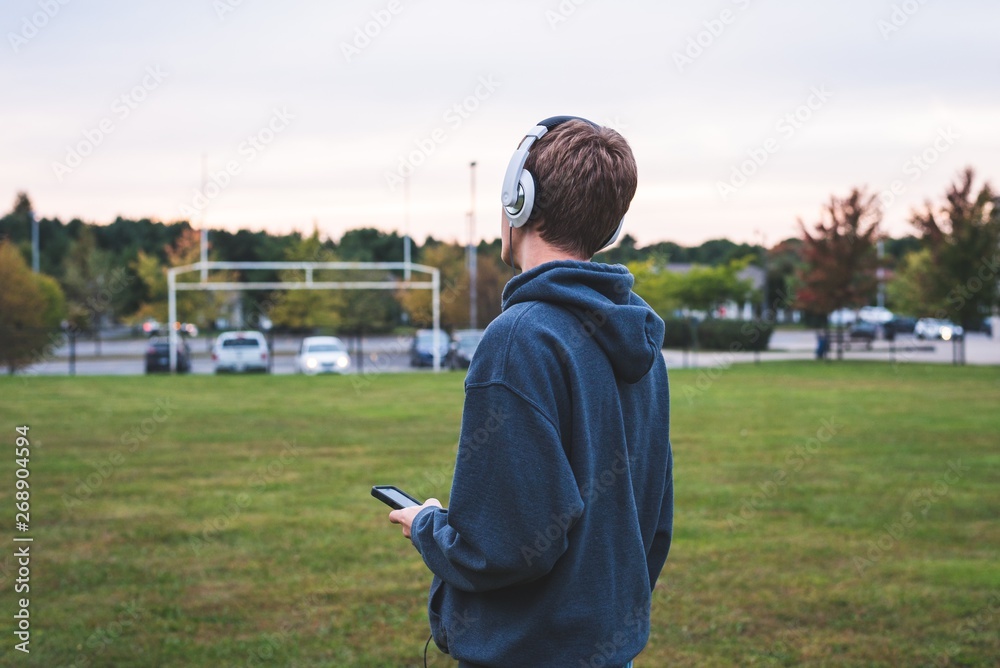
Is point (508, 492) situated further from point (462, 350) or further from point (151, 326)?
point (151, 326)

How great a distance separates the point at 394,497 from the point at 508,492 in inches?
17.9

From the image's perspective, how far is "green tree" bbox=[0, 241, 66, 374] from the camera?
31.6 meters

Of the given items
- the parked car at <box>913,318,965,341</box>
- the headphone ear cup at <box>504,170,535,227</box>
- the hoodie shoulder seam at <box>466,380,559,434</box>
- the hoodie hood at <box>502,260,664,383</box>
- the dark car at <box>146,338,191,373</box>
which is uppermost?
the headphone ear cup at <box>504,170,535,227</box>

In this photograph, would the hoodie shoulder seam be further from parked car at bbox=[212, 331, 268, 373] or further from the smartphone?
parked car at bbox=[212, 331, 268, 373]

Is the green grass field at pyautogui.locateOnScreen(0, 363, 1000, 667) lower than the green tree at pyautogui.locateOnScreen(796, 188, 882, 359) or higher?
lower

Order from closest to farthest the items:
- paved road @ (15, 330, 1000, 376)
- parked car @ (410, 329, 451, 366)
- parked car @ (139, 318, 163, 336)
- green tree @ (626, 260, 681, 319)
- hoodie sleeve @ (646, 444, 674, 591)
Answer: hoodie sleeve @ (646, 444, 674, 591), paved road @ (15, 330, 1000, 376), parked car @ (410, 329, 451, 366), green tree @ (626, 260, 681, 319), parked car @ (139, 318, 163, 336)

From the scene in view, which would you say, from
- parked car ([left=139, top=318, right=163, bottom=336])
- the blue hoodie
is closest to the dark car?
parked car ([left=139, top=318, right=163, bottom=336])

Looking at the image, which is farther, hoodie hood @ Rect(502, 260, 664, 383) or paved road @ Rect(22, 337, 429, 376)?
paved road @ Rect(22, 337, 429, 376)

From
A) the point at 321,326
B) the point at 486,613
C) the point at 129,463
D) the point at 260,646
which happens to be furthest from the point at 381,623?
the point at 321,326

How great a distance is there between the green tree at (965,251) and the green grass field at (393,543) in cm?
1620

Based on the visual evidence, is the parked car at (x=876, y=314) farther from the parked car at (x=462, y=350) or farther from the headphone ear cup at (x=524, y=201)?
the headphone ear cup at (x=524, y=201)

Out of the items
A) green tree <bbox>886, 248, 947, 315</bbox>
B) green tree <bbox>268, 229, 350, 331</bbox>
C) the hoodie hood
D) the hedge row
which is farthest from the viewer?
green tree <bbox>886, 248, 947, 315</bbox>
